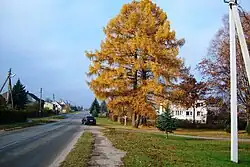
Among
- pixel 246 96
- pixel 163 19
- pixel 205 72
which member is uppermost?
pixel 163 19

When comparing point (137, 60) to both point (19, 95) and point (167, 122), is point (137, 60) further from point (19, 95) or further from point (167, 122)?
point (19, 95)

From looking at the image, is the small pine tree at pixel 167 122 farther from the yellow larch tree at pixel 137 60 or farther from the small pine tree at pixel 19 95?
the small pine tree at pixel 19 95

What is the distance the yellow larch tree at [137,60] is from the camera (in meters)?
36.2

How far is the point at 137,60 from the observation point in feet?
121

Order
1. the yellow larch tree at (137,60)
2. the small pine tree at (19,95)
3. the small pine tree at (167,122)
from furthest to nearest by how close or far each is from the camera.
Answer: the small pine tree at (19,95) < the yellow larch tree at (137,60) < the small pine tree at (167,122)

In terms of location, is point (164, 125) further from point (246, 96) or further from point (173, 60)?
point (246, 96)

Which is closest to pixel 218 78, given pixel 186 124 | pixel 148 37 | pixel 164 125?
pixel 148 37

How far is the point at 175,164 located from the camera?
1152 centimetres

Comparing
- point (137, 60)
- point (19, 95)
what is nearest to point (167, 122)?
point (137, 60)

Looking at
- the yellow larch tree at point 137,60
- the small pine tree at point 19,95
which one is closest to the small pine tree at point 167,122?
the yellow larch tree at point 137,60

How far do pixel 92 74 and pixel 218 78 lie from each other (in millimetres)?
15425

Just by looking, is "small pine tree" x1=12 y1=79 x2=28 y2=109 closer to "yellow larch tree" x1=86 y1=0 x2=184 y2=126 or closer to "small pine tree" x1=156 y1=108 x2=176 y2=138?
"yellow larch tree" x1=86 y1=0 x2=184 y2=126

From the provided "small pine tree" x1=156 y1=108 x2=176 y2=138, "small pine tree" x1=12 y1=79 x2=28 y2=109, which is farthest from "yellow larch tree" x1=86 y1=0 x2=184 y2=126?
"small pine tree" x1=12 y1=79 x2=28 y2=109

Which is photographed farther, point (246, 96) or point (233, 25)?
point (246, 96)
